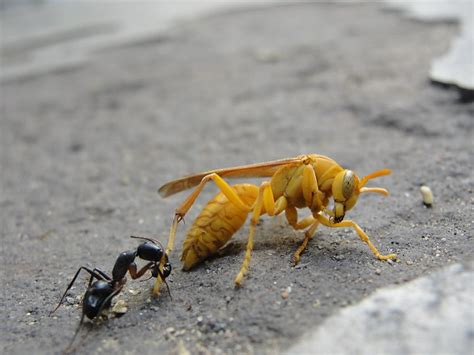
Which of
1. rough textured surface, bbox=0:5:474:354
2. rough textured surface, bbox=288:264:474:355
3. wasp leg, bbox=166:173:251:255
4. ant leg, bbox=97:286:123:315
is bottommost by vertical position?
rough textured surface, bbox=0:5:474:354

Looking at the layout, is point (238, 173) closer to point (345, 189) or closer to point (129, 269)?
point (345, 189)

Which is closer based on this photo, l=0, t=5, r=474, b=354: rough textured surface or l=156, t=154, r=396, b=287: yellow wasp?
l=0, t=5, r=474, b=354: rough textured surface

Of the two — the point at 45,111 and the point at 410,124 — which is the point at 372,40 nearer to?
the point at 410,124

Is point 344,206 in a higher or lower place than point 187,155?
higher

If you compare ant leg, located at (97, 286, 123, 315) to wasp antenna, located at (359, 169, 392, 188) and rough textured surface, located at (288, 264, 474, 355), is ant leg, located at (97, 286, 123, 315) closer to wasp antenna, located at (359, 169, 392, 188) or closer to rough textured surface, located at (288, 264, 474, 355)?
rough textured surface, located at (288, 264, 474, 355)

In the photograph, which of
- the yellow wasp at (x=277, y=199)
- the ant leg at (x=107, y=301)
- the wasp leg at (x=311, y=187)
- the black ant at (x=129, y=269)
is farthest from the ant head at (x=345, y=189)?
the ant leg at (x=107, y=301)

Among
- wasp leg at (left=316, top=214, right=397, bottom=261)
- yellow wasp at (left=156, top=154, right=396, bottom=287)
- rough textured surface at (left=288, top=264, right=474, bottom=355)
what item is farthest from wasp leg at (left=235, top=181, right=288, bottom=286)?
rough textured surface at (left=288, top=264, right=474, bottom=355)

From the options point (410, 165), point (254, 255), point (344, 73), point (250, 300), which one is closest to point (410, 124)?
point (410, 165)
